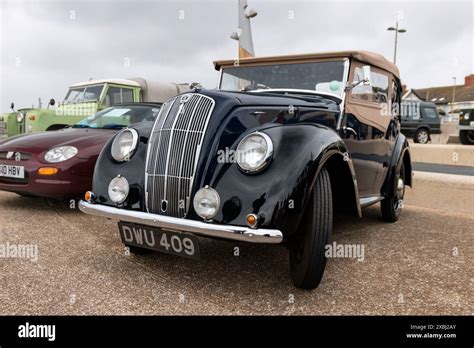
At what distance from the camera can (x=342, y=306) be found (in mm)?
2600

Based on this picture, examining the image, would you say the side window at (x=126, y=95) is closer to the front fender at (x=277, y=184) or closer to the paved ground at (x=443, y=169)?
the paved ground at (x=443, y=169)

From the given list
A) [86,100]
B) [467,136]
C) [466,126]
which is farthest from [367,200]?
[467,136]

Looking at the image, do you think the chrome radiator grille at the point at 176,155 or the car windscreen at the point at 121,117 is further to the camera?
the car windscreen at the point at 121,117

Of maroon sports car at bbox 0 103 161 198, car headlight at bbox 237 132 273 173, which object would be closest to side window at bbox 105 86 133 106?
maroon sports car at bbox 0 103 161 198

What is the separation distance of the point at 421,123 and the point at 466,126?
11.0 feet

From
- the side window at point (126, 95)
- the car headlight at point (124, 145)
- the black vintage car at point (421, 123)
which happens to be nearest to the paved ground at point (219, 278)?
the car headlight at point (124, 145)

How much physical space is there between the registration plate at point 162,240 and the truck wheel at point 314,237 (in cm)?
64

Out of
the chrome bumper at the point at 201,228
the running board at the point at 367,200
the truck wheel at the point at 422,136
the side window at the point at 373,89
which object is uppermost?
the side window at the point at 373,89

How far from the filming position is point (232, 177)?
2.60 meters

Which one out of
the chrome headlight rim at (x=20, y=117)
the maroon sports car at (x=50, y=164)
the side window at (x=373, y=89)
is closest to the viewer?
the side window at (x=373, y=89)

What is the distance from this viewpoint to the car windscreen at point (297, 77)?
388cm

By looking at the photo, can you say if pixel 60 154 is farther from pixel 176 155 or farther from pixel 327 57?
pixel 327 57

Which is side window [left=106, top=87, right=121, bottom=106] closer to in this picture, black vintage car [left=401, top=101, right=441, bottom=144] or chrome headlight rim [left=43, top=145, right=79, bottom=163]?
chrome headlight rim [left=43, top=145, right=79, bottom=163]

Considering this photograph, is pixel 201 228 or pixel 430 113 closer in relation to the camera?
pixel 201 228
